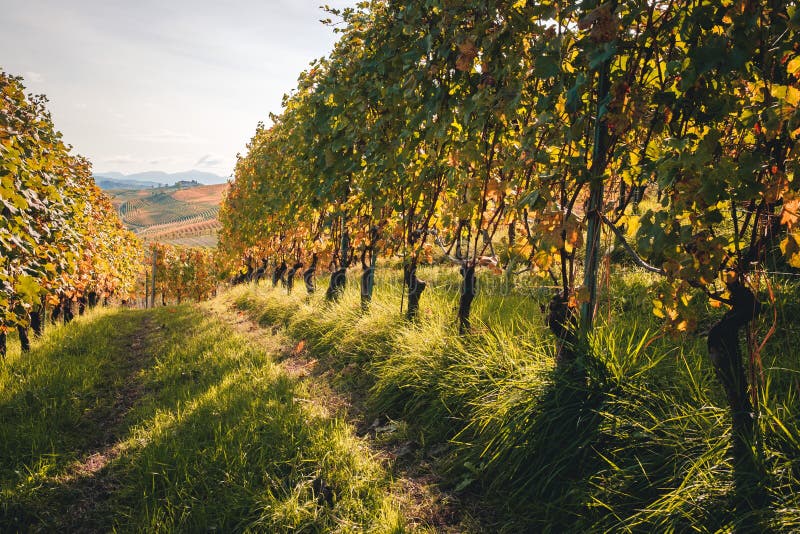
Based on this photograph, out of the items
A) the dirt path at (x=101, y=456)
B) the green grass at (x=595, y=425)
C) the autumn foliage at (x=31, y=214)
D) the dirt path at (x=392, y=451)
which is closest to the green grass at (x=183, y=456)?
the dirt path at (x=101, y=456)

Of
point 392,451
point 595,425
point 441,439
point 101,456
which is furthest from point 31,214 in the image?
point 595,425

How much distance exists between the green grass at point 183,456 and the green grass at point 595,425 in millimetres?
662

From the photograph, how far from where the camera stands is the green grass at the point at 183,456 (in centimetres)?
276

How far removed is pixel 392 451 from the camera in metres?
3.50

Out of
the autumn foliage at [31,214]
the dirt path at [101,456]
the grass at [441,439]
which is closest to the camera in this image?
the grass at [441,439]

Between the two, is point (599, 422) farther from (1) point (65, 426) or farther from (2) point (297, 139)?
(2) point (297, 139)

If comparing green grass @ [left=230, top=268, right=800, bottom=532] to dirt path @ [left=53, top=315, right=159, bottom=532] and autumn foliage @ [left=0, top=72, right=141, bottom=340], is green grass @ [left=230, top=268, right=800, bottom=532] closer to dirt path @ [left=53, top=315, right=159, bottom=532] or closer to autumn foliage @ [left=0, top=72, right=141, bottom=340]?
dirt path @ [left=53, top=315, right=159, bottom=532]

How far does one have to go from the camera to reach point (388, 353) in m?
4.95

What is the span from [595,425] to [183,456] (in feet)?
9.56

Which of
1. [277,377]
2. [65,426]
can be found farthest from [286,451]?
[65,426]

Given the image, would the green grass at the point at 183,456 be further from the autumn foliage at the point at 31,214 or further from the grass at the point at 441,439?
→ the autumn foliage at the point at 31,214

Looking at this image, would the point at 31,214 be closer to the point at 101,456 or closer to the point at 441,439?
the point at 101,456

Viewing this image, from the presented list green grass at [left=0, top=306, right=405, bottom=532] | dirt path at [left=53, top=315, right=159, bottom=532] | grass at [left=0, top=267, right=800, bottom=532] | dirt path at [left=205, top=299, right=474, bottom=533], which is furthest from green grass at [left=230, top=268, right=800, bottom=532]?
dirt path at [left=53, top=315, right=159, bottom=532]

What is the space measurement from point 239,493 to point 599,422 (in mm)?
2324
